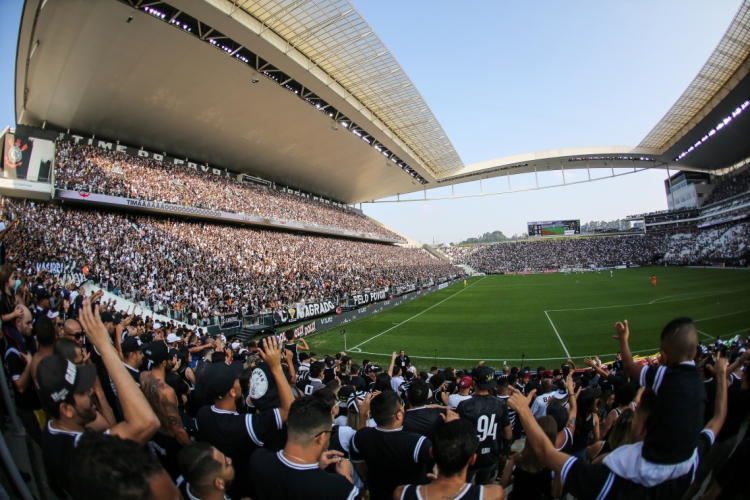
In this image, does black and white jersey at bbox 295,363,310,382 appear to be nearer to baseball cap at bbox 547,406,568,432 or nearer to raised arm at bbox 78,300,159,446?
baseball cap at bbox 547,406,568,432

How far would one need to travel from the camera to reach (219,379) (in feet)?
8.93

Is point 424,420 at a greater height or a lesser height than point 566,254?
greater

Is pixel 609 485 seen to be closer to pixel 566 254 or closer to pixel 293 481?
pixel 293 481

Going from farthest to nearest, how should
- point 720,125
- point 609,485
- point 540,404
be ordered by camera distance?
point 720,125
point 540,404
point 609,485

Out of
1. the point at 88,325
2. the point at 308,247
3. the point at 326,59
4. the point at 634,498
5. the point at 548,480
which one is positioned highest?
the point at 326,59

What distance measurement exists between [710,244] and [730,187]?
9055mm

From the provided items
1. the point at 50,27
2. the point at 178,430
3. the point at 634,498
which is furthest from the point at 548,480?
the point at 50,27

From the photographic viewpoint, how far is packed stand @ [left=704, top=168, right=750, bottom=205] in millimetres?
48206

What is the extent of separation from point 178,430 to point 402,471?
176 centimetres

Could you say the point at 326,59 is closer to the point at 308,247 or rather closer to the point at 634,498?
the point at 308,247

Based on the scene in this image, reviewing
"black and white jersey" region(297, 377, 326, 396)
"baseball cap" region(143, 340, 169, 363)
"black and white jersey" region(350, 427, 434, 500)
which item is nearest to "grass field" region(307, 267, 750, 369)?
"black and white jersey" region(297, 377, 326, 396)

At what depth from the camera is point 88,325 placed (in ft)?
7.52

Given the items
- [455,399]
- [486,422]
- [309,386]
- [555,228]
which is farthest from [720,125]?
[309,386]

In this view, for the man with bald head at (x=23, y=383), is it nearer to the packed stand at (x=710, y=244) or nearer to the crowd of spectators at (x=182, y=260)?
the crowd of spectators at (x=182, y=260)
